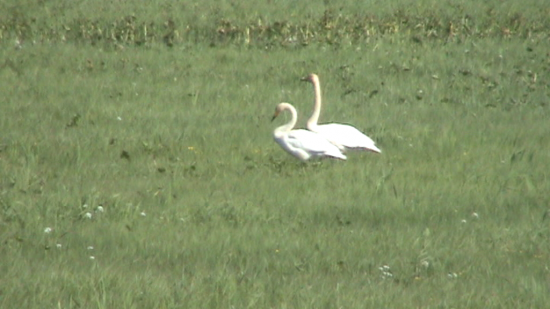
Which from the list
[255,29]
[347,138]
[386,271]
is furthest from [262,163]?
[255,29]

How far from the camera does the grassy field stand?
6984 mm

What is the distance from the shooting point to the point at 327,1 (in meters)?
23.0

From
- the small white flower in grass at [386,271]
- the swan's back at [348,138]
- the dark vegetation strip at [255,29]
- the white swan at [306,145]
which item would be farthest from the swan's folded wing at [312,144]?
the dark vegetation strip at [255,29]

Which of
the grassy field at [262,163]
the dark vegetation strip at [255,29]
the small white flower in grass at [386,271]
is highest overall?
the small white flower in grass at [386,271]

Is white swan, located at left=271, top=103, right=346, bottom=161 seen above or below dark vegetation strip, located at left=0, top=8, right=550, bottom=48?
above

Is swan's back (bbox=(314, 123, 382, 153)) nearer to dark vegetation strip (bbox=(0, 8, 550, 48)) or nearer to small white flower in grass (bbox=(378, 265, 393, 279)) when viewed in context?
small white flower in grass (bbox=(378, 265, 393, 279))

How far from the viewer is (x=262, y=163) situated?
36.7ft

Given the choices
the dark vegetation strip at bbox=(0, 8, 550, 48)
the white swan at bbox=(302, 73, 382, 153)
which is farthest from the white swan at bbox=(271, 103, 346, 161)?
the dark vegetation strip at bbox=(0, 8, 550, 48)

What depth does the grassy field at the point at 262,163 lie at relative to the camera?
698cm

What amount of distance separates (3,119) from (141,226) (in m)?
5.08

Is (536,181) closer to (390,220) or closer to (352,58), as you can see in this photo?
(390,220)

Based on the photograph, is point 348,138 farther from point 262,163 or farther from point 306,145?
point 262,163

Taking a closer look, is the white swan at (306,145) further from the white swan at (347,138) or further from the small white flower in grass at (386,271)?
the small white flower in grass at (386,271)

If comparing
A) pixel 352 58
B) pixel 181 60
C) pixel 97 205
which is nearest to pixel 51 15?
pixel 181 60
